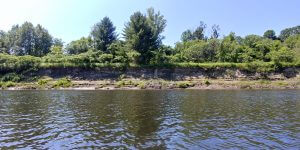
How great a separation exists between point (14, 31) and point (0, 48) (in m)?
9.42

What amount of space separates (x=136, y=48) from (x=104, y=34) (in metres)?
14.5

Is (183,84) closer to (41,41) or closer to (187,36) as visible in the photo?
(41,41)

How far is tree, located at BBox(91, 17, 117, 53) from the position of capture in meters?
94.3

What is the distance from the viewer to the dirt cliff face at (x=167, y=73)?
78688 millimetres

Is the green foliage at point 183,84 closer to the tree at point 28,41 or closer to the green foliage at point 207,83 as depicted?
the green foliage at point 207,83

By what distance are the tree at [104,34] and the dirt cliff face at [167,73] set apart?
50.0ft

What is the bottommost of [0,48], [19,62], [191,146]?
[191,146]

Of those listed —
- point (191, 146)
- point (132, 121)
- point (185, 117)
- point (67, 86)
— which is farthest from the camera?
point (67, 86)

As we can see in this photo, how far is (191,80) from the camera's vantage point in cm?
7575

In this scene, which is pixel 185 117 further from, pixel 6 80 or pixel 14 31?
pixel 14 31

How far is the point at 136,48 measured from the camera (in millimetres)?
85125

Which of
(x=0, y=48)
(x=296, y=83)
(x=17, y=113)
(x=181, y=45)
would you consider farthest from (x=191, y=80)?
(x=0, y=48)

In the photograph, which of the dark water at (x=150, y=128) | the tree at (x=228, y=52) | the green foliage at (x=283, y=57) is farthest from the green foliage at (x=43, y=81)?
the green foliage at (x=283, y=57)

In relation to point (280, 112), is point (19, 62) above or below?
above
